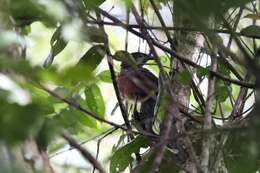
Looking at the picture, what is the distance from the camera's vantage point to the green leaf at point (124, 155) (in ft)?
4.83

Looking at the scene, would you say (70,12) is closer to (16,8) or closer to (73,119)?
(16,8)

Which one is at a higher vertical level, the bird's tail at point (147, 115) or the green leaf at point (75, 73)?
the green leaf at point (75, 73)

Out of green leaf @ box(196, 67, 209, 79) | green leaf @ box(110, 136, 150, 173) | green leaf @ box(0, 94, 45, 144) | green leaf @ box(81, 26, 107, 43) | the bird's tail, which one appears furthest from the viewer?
the bird's tail

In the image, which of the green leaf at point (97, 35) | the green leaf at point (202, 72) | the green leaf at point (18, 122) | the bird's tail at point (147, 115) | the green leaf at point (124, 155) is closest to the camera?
the green leaf at point (18, 122)

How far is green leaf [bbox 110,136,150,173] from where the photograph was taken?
1471mm

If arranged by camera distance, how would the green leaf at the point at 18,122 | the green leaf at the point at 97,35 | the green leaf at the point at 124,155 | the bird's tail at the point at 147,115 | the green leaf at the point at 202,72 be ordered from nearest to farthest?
the green leaf at the point at 18,122 → the green leaf at the point at 97,35 → the green leaf at the point at 202,72 → the green leaf at the point at 124,155 → the bird's tail at the point at 147,115

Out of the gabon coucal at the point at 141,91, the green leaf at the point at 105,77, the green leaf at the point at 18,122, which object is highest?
the green leaf at the point at 18,122

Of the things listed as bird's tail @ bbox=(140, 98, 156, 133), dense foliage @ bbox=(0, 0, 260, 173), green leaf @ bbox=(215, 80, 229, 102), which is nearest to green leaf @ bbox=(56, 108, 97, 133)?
dense foliage @ bbox=(0, 0, 260, 173)

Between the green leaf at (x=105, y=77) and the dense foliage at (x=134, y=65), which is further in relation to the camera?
the green leaf at (x=105, y=77)

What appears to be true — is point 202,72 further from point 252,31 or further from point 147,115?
point 147,115

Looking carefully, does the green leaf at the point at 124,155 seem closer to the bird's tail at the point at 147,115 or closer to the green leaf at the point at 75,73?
the bird's tail at the point at 147,115

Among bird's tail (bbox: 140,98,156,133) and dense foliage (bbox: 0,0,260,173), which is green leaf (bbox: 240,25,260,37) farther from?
bird's tail (bbox: 140,98,156,133)

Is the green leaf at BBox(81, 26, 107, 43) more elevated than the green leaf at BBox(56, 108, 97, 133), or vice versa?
the green leaf at BBox(81, 26, 107, 43)

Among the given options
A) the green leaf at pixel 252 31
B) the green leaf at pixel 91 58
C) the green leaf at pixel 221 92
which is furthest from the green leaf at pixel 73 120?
the green leaf at pixel 252 31
